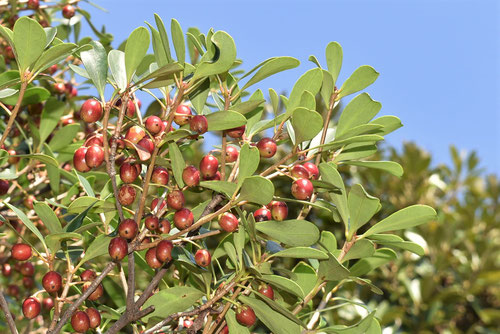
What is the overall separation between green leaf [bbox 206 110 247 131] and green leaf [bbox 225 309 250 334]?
42 centimetres

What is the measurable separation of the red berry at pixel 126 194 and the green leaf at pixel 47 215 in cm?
16

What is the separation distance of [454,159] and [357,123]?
207 inches

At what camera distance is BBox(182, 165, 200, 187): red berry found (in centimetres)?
104

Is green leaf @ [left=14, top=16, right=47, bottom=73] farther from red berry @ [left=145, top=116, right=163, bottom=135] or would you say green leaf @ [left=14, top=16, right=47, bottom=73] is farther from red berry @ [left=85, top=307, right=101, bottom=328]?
red berry @ [left=85, top=307, right=101, bottom=328]

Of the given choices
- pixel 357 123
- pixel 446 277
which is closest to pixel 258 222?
pixel 357 123

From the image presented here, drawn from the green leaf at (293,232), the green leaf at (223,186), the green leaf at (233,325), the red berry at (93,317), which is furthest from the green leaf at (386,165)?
the red berry at (93,317)

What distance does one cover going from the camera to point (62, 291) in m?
1.22

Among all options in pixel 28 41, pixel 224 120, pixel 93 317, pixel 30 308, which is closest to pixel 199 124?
pixel 224 120

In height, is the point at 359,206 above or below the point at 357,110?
below

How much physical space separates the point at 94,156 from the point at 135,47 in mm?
234

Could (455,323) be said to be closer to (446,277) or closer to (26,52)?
(446,277)

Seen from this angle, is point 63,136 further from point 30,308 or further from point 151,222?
point 151,222

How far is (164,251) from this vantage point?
1043 millimetres

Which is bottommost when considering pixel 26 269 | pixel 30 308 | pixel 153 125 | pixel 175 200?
pixel 26 269
